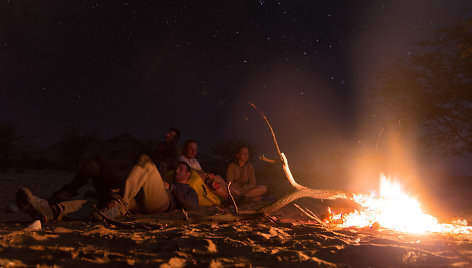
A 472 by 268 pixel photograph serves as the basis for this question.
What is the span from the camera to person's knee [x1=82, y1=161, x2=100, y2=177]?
443 centimetres

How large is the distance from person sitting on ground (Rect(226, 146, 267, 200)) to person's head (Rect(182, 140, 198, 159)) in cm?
109

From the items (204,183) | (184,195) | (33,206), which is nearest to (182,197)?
(184,195)

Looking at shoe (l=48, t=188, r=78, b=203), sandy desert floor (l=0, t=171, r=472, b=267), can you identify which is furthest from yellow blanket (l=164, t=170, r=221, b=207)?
sandy desert floor (l=0, t=171, r=472, b=267)

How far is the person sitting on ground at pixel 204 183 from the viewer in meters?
5.76

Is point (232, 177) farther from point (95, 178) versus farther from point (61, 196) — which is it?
point (61, 196)

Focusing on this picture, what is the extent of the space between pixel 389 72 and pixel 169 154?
1100 cm

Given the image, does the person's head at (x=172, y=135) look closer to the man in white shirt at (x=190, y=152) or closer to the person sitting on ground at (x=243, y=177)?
the man in white shirt at (x=190, y=152)

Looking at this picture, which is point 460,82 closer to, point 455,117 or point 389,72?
point 455,117

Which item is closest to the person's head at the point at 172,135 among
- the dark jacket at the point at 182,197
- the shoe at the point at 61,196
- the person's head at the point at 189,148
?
the person's head at the point at 189,148

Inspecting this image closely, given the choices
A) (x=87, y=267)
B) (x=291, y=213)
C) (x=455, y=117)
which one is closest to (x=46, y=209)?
(x=87, y=267)

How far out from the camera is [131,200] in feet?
13.5

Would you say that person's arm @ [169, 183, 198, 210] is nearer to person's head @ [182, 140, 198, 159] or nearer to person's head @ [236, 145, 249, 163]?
person's head @ [182, 140, 198, 159]

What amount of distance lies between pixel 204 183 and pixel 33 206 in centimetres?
298

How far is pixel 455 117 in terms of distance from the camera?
1226 centimetres
